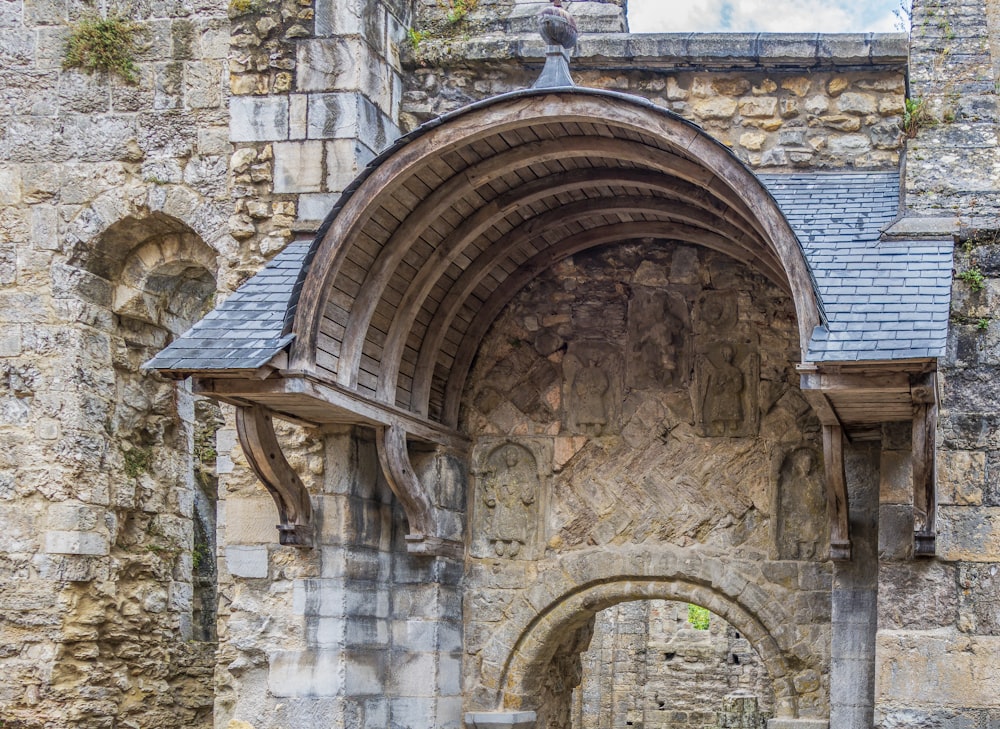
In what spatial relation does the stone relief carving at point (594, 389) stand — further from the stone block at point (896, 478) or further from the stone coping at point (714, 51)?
the stone block at point (896, 478)

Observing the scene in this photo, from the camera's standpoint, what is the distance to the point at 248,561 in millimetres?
7633

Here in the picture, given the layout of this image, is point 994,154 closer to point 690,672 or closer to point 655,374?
point 655,374

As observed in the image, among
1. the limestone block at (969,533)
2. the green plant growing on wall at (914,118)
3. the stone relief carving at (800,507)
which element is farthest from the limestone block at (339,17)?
the limestone block at (969,533)

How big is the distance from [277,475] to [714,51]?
9.98ft

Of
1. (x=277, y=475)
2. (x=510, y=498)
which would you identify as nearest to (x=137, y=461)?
Answer: (x=277, y=475)

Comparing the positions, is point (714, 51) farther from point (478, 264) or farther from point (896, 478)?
point (896, 478)

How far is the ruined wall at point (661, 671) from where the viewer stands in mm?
17359

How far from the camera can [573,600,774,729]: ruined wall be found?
57.0 ft

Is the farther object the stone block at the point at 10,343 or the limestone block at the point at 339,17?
the stone block at the point at 10,343

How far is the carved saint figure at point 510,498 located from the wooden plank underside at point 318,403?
354 millimetres

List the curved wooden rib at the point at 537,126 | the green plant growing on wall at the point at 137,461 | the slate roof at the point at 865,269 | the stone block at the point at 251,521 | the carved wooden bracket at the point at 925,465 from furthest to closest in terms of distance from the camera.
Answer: the green plant growing on wall at the point at 137,461, the stone block at the point at 251,521, the curved wooden rib at the point at 537,126, the carved wooden bracket at the point at 925,465, the slate roof at the point at 865,269

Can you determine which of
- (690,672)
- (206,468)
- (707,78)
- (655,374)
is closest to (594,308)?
(655,374)

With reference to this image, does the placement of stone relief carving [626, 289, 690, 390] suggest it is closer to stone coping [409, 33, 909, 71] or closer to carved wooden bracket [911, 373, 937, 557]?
stone coping [409, 33, 909, 71]

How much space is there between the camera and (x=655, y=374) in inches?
319
